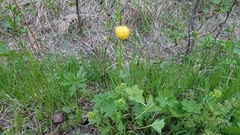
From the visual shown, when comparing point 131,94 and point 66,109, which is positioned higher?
point 131,94

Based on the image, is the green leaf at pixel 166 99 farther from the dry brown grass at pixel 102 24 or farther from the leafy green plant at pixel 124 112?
the dry brown grass at pixel 102 24

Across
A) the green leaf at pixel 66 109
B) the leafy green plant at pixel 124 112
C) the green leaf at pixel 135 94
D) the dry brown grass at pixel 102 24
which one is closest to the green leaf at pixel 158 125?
the leafy green plant at pixel 124 112

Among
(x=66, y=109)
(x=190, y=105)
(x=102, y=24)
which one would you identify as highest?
(x=102, y=24)

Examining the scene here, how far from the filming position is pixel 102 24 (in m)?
2.76

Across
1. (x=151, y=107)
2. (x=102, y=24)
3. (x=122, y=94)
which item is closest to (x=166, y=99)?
(x=151, y=107)

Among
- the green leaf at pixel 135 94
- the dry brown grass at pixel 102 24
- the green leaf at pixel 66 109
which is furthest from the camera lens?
the dry brown grass at pixel 102 24

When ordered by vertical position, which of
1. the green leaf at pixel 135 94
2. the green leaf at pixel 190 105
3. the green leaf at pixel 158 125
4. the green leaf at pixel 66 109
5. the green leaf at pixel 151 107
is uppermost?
the green leaf at pixel 135 94

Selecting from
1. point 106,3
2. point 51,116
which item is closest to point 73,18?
point 106,3

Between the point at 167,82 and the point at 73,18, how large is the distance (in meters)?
1.21

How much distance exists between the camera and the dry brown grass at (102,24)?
8.39 ft

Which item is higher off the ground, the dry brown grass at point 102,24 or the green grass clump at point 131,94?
the dry brown grass at point 102,24

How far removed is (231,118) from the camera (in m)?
1.73

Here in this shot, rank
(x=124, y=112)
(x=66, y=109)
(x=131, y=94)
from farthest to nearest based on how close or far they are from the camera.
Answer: (x=66, y=109) < (x=124, y=112) < (x=131, y=94)

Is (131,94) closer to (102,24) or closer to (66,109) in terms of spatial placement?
(66,109)
